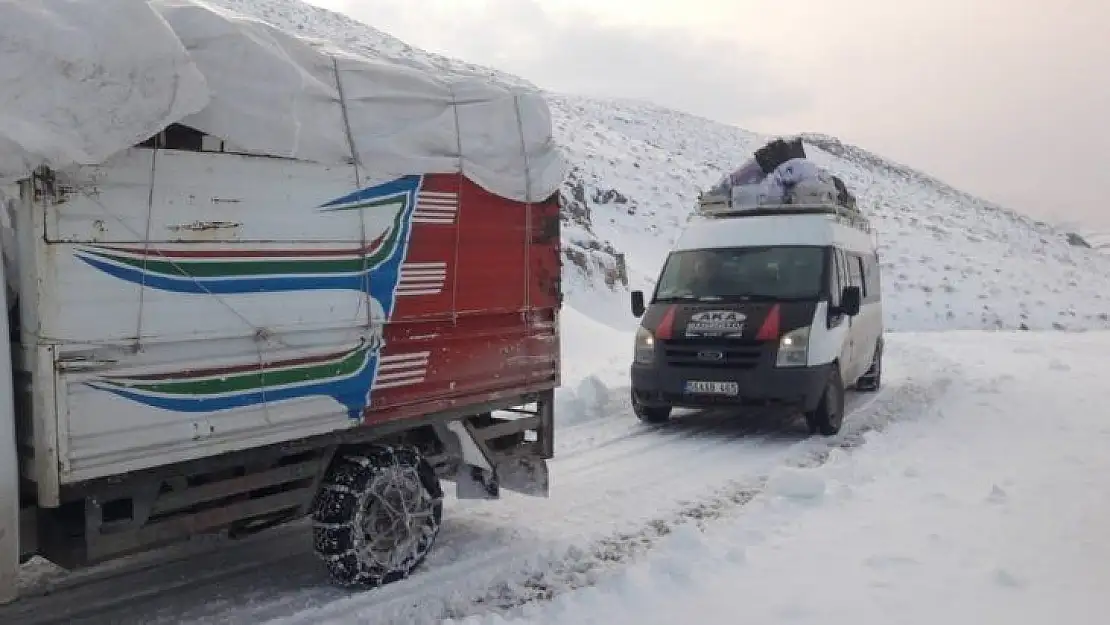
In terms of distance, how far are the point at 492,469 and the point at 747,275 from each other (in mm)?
5092

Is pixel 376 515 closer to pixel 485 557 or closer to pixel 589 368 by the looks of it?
pixel 485 557

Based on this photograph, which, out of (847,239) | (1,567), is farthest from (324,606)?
(847,239)

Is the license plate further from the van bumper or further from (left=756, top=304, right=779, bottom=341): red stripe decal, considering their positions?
(left=756, top=304, right=779, bottom=341): red stripe decal

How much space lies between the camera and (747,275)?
10.2m

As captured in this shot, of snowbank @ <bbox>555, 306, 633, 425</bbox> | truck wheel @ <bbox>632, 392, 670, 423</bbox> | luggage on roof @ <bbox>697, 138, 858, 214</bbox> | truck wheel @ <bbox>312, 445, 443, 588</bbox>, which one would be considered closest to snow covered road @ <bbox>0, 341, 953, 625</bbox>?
truck wheel @ <bbox>312, 445, 443, 588</bbox>

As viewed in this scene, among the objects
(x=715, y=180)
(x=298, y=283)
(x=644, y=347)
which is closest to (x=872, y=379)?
(x=644, y=347)

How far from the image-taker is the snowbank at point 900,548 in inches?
188

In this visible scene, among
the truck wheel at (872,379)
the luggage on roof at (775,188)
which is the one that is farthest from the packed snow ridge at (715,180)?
the truck wheel at (872,379)

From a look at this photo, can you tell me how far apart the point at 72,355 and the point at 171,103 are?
1.19m

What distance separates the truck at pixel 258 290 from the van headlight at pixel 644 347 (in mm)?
3624

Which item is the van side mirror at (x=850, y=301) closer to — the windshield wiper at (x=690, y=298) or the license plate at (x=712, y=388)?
the windshield wiper at (x=690, y=298)

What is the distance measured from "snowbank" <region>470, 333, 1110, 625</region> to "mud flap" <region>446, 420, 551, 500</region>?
102 cm

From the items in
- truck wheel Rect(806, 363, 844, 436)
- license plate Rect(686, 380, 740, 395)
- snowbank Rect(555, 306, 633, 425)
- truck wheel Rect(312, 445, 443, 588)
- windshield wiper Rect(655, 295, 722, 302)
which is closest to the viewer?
truck wheel Rect(312, 445, 443, 588)

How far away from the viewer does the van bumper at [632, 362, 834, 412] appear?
9156 millimetres
